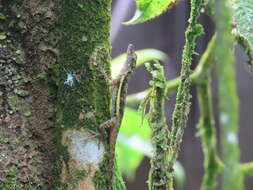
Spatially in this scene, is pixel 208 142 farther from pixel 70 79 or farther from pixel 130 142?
pixel 130 142

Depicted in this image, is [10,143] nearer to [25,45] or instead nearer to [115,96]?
[25,45]

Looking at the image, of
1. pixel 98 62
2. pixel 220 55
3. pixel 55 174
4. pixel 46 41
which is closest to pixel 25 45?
pixel 46 41

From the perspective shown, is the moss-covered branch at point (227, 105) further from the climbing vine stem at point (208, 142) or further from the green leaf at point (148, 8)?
the green leaf at point (148, 8)

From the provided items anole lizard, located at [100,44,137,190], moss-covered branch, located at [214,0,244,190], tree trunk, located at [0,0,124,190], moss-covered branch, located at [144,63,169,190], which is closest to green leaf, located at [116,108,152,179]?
anole lizard, located at [100,44,137,190]

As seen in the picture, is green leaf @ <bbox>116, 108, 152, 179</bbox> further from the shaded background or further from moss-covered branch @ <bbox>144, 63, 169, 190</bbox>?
the shaded background

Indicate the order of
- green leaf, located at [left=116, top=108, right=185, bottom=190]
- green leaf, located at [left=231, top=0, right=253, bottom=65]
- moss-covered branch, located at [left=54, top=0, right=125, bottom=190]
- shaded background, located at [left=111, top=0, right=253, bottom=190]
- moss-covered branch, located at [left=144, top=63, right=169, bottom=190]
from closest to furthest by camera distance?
1. green leaf, located at [left=231, top=0, right=253, bottom=65]
2. moss-covered branch, located at [left=54, top=0, right=125, bottom=190]
3. moss-covered branch, located at [left=144, top=63, right=169, bottom=190]
4. green leaf, located at [left=116, top=108, right=185, bottom=190]
5. shaded background, located at [left=111, top=0, right=253, bottom=190]

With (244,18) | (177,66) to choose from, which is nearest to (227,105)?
(244,18)

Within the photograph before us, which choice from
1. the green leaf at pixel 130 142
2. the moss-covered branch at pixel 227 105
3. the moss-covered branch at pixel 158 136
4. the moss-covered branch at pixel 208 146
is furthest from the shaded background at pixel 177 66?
the moss-covered branch at pixel 227 105
